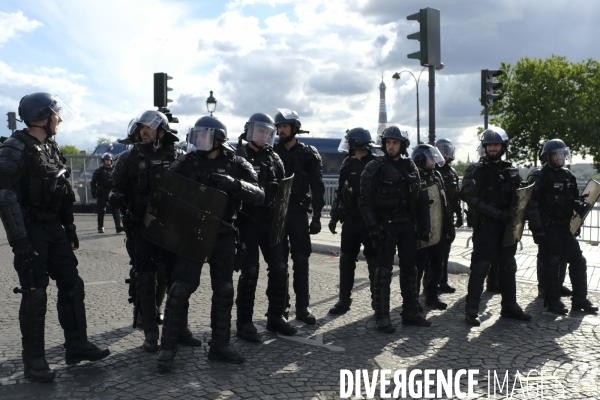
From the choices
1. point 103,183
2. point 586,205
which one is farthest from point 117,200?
point 103,183

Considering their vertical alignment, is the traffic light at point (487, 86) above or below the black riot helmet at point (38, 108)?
above

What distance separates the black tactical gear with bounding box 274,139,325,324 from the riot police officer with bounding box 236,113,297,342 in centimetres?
36

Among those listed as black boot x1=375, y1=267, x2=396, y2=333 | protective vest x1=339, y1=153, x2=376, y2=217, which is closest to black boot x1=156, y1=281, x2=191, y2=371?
black boot x1=375, y1=267, x2=396, y2=333

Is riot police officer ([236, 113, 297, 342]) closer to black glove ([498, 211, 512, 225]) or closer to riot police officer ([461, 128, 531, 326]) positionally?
riot police officer ([461, 128, 531, 326])

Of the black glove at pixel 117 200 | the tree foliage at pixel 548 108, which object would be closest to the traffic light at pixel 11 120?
the black glove at pixel 117 200

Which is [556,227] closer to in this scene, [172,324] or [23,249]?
[172,324]

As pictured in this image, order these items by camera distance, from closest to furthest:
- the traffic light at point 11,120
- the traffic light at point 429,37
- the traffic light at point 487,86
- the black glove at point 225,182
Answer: the black glove at point 225,182, the traffic light at point 429,37, the traffic light at point 487,86, the traffic light at point 11,120

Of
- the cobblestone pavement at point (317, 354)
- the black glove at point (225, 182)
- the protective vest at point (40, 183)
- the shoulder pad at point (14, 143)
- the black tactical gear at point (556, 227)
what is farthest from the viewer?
the black tactical gear at point (556, 227)

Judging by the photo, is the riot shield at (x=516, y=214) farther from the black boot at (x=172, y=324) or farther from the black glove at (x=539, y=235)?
the black boot at (x=172, y=324)

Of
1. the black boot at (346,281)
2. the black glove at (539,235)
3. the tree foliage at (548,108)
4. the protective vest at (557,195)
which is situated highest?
the tree foliage at (548,108)

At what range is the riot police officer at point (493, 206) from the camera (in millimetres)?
6410

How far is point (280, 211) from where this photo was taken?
568 cm

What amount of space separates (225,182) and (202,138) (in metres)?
0.39

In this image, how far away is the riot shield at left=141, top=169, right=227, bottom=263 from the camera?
4.73 m
